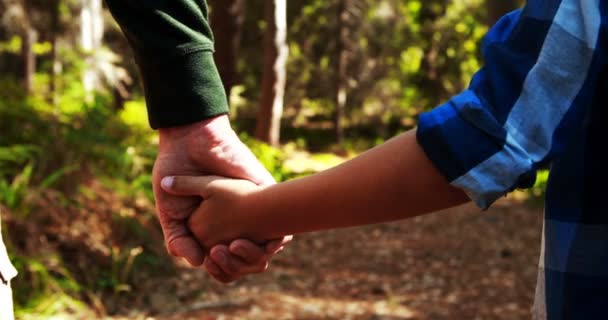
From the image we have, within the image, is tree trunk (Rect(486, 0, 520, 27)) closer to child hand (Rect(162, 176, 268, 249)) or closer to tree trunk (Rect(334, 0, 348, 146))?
child hand (Rect(162, 176, 268, 249))

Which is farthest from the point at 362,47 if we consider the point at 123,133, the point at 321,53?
the point at 123,133

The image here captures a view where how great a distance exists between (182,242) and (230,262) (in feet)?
0.69

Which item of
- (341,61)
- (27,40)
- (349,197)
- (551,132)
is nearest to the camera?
(551,132)

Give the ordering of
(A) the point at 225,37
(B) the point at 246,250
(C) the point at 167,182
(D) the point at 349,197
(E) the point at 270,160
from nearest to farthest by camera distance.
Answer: (D) the point at 349,197 < (B) the point at 246,250 < (C) the point at 167,182 < (E) the point at 270,160 < (A) the point at 225,37

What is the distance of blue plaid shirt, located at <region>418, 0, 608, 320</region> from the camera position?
101 cm

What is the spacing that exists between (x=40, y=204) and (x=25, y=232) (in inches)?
11.4

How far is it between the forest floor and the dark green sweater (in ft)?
9.70

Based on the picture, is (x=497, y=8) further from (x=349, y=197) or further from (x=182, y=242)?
(x=349, y=197)

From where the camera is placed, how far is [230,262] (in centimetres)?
177

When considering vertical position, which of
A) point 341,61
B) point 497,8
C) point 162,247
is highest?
point 497,8

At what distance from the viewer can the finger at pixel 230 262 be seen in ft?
5.76

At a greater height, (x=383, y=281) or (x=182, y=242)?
(x=182, y=242)

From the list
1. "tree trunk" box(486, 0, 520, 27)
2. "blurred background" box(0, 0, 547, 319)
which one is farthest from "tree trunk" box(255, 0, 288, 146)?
"tree trunk" box(486, 0, 520, 27)

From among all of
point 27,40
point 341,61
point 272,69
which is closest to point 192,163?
point 272,69
